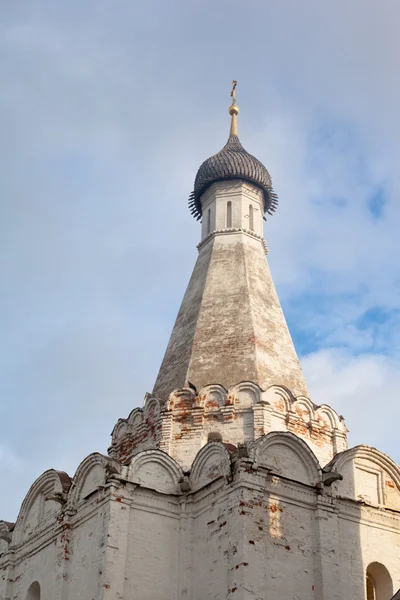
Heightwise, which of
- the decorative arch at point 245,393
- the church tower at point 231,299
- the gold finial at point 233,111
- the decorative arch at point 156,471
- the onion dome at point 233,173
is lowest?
the decorative arch at point 156,471

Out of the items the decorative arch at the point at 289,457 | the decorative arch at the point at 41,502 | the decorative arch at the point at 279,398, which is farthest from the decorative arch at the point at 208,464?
the decorative arch at the point at 41,502

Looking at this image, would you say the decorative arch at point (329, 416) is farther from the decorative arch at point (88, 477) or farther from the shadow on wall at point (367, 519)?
the decorative arch at point (88, 477)

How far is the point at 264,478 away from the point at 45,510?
406 centimetres

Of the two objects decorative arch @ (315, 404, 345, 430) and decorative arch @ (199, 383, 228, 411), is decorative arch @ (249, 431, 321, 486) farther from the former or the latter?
decorative arch @ (315, 404, 345, 430)

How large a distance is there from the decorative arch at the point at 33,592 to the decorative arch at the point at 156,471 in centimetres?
263

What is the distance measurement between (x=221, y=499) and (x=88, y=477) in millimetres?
2275

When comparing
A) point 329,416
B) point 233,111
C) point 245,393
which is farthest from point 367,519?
point 233,111

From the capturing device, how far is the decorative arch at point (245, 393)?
1478 cm

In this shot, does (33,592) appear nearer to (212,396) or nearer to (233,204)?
(212,396)

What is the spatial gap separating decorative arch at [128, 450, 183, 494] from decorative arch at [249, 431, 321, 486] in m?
1.42

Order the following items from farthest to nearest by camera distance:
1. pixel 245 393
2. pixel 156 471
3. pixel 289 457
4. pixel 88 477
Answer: pixel 245 393 < pixel 88 477 < pixel 156 471 < pixel 289 457

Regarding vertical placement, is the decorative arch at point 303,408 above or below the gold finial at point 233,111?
below

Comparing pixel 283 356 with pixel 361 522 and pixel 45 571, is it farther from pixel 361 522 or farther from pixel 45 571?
pixel 45 571

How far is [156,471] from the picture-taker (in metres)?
13.8
